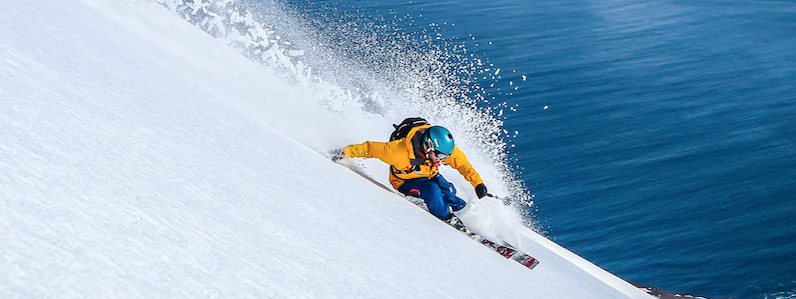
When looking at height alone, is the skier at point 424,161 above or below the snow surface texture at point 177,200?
above

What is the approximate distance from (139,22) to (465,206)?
2897 millimetres

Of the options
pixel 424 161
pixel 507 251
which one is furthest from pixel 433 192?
pixel 507 251

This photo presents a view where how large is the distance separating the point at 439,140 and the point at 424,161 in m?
0.27

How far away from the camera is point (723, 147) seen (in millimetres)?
6664

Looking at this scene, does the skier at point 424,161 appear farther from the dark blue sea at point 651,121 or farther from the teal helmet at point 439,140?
the dark blue sea at point 651,121

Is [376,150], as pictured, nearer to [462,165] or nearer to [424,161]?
[424,161]

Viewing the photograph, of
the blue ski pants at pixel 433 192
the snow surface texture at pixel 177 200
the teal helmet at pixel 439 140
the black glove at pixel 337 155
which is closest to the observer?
the snow surface texture at pixel 177 200

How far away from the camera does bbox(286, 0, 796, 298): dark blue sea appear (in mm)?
5082

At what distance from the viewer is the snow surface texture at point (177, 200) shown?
112 centimetres

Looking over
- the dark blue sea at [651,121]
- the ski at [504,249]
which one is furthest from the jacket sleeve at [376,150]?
the dark blue sea at [651,121]

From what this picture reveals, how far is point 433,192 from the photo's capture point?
331cm

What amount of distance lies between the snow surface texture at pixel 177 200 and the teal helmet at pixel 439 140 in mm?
387

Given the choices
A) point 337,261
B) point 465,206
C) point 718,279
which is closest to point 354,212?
point 337,261

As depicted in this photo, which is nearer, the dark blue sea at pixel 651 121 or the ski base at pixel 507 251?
the ski base at pixel 507 251
